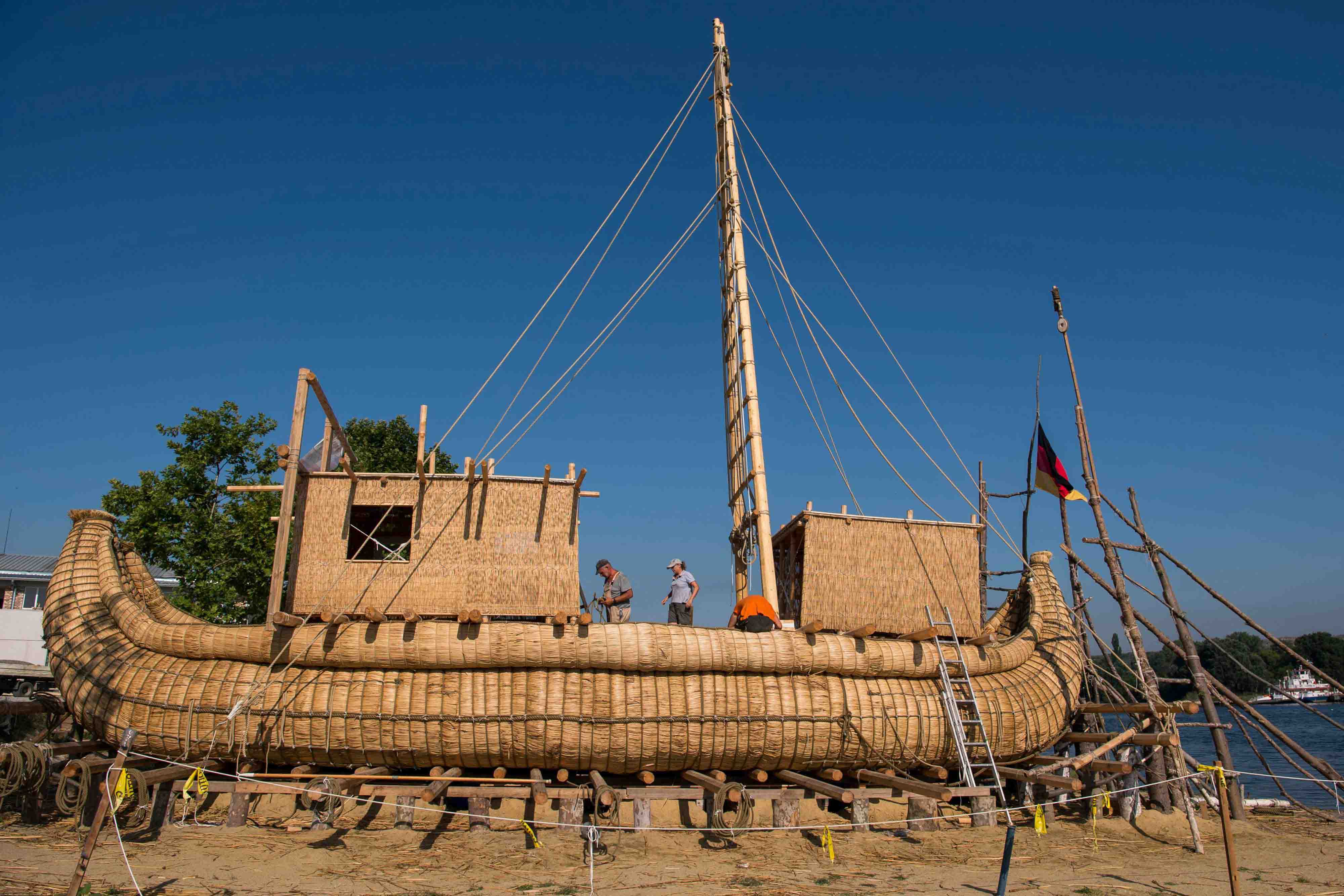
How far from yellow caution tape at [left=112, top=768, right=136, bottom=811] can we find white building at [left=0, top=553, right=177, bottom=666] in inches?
984

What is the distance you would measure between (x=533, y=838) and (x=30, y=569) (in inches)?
1444

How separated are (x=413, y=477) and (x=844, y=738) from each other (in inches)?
251

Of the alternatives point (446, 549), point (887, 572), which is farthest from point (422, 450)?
point (887, 572)

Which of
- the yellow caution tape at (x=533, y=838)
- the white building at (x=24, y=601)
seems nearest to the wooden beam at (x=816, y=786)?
the yellow caution tape at (x=533, y=838)

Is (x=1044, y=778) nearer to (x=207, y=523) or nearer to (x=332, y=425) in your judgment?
(x=332, y=425)

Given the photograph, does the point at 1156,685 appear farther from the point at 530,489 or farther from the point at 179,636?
the point at 179,636

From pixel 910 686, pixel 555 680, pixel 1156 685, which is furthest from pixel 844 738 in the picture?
pixel 1156 685

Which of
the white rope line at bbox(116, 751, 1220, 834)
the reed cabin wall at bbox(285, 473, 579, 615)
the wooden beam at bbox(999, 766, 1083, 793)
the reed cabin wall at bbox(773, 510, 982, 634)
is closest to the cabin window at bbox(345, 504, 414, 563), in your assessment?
the reed cabin wall at bbox(285, 473, 579, 615)

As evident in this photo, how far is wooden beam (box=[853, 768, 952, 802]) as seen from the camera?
8664mm

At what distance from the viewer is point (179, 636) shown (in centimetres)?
1047

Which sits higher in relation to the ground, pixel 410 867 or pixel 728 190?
pixel 728 190

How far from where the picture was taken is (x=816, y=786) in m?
9.82

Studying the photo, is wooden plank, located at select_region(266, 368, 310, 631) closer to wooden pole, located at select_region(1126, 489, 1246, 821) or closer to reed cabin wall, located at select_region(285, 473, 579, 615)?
reed cabin wall, located at select_region(285, 473, 579, 615)

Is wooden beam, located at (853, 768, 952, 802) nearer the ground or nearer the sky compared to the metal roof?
nearer the ground
